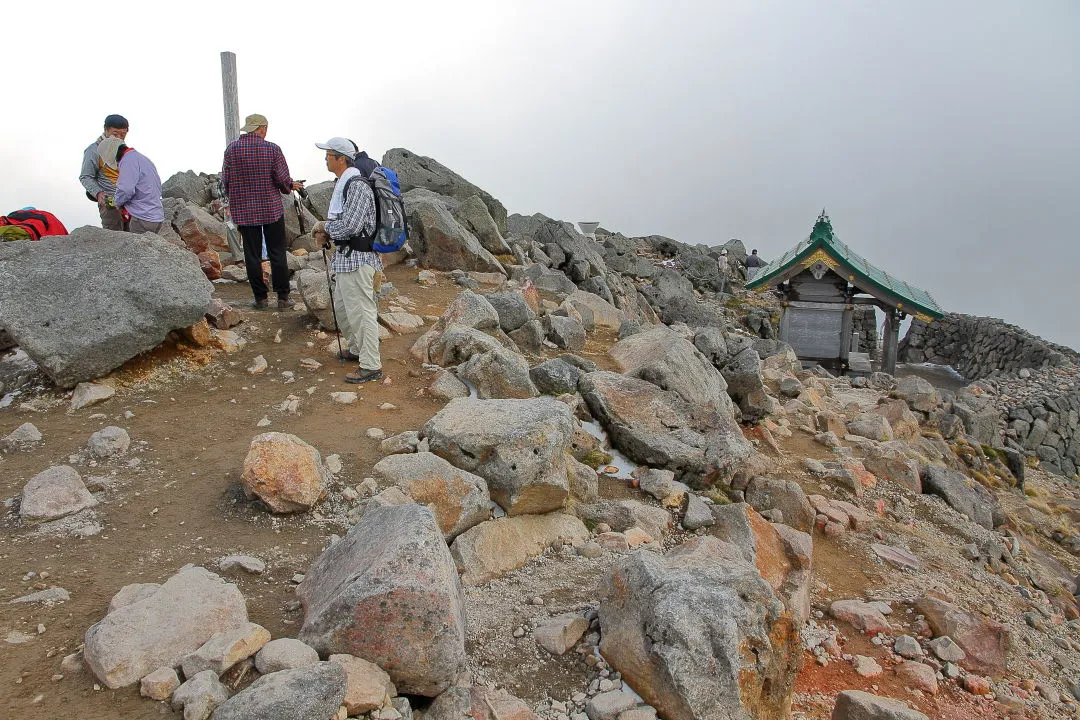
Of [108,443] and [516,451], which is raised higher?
[516,451]

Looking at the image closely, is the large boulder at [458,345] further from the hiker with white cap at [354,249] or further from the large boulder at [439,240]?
the large boulder at [439,240]

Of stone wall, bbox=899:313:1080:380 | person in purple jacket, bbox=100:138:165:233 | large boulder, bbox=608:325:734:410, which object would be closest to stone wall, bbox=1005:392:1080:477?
stone wall, bbox=899:313:1080:380

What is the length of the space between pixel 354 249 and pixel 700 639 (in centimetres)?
498

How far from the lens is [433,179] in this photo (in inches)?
663

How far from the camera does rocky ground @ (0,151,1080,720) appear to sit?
324cm

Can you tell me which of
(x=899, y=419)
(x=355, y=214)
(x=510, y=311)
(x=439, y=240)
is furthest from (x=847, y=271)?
(x=355, y=214)

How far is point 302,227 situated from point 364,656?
36.4 feet

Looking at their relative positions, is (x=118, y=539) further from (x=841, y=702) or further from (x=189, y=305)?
(x=841, y=702)

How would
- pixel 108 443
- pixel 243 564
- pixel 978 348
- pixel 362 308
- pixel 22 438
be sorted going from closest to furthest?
pixel 243 564 → pixel 108 443 → pixel 22 438 → pixel 362 308 → pixel 978 348

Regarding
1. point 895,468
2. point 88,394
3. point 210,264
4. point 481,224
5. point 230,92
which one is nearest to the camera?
point 88,394

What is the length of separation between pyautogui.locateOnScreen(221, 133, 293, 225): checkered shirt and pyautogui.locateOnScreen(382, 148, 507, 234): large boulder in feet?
26.7

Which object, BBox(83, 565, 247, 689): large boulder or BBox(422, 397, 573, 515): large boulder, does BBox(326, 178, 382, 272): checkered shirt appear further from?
BBox(83, 565, 247, 689): large boulder

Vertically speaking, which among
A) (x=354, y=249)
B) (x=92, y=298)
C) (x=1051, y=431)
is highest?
(x=354, y=249)

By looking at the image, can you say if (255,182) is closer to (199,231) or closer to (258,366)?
(258,366)
